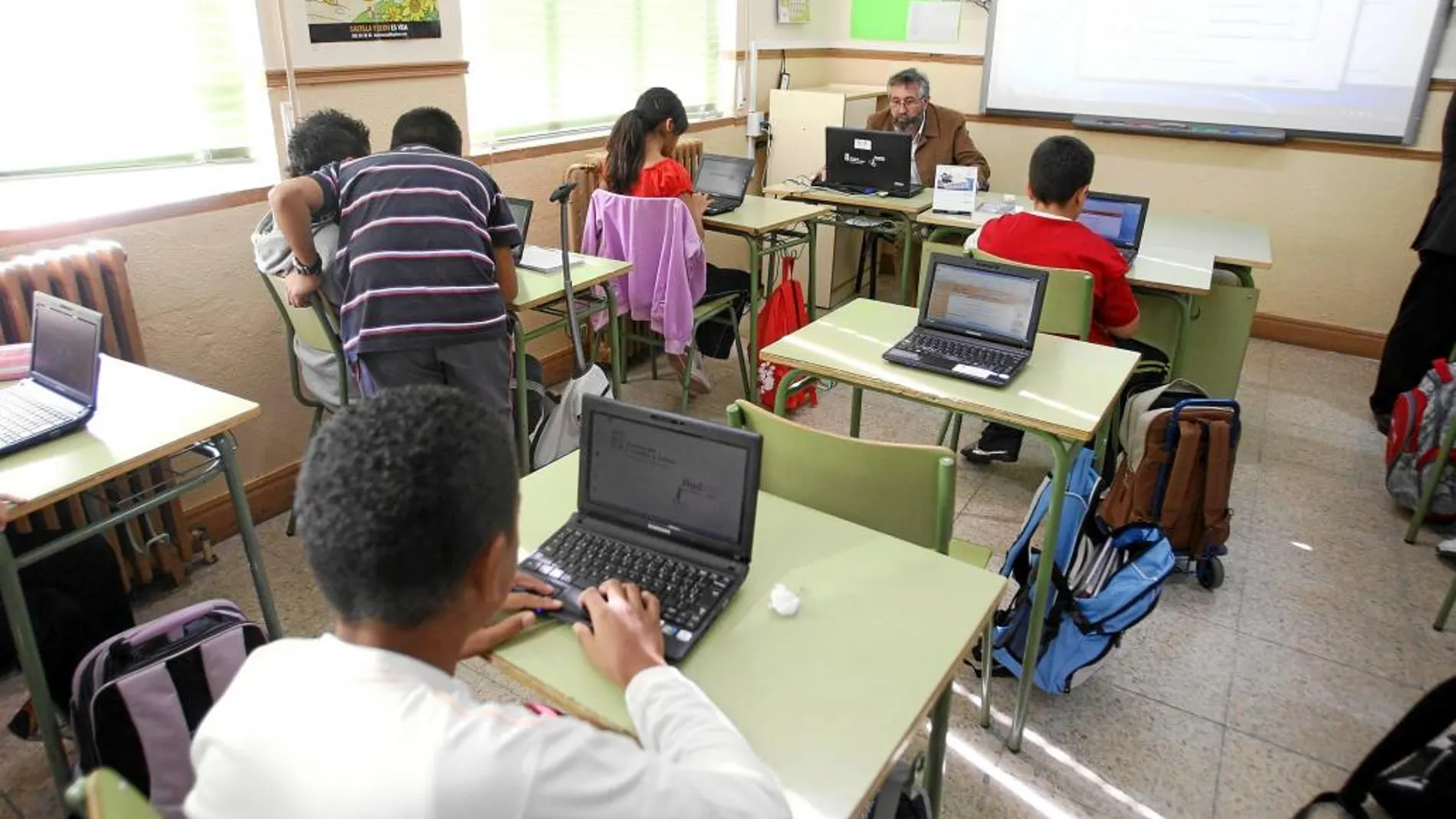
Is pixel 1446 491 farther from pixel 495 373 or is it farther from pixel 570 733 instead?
pixel 570 733

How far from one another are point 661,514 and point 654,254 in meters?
2.21

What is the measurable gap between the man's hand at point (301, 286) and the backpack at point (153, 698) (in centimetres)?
93

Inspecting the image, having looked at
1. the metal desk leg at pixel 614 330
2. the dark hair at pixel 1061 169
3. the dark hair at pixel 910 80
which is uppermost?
the dark hair at pixel 910 80

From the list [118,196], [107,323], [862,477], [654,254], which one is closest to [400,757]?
[862,477]

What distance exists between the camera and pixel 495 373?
8.09 feet

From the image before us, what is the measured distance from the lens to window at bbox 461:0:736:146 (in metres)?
3.57

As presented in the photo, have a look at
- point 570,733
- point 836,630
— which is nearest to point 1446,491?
point 836,630

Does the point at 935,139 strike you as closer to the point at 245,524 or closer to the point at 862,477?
the point at 862,477

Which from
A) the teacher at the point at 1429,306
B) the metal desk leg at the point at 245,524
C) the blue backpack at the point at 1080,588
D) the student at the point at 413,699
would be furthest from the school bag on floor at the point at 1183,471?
the metal desk leg at the point at 245,524

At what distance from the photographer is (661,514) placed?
4.38ft

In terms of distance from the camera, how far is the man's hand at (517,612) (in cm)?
117

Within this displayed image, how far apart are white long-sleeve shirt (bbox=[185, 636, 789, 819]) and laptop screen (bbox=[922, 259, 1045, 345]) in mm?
1624

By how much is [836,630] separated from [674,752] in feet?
1.20

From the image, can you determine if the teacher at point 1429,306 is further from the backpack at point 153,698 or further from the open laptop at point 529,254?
the backpack at point 153,698
